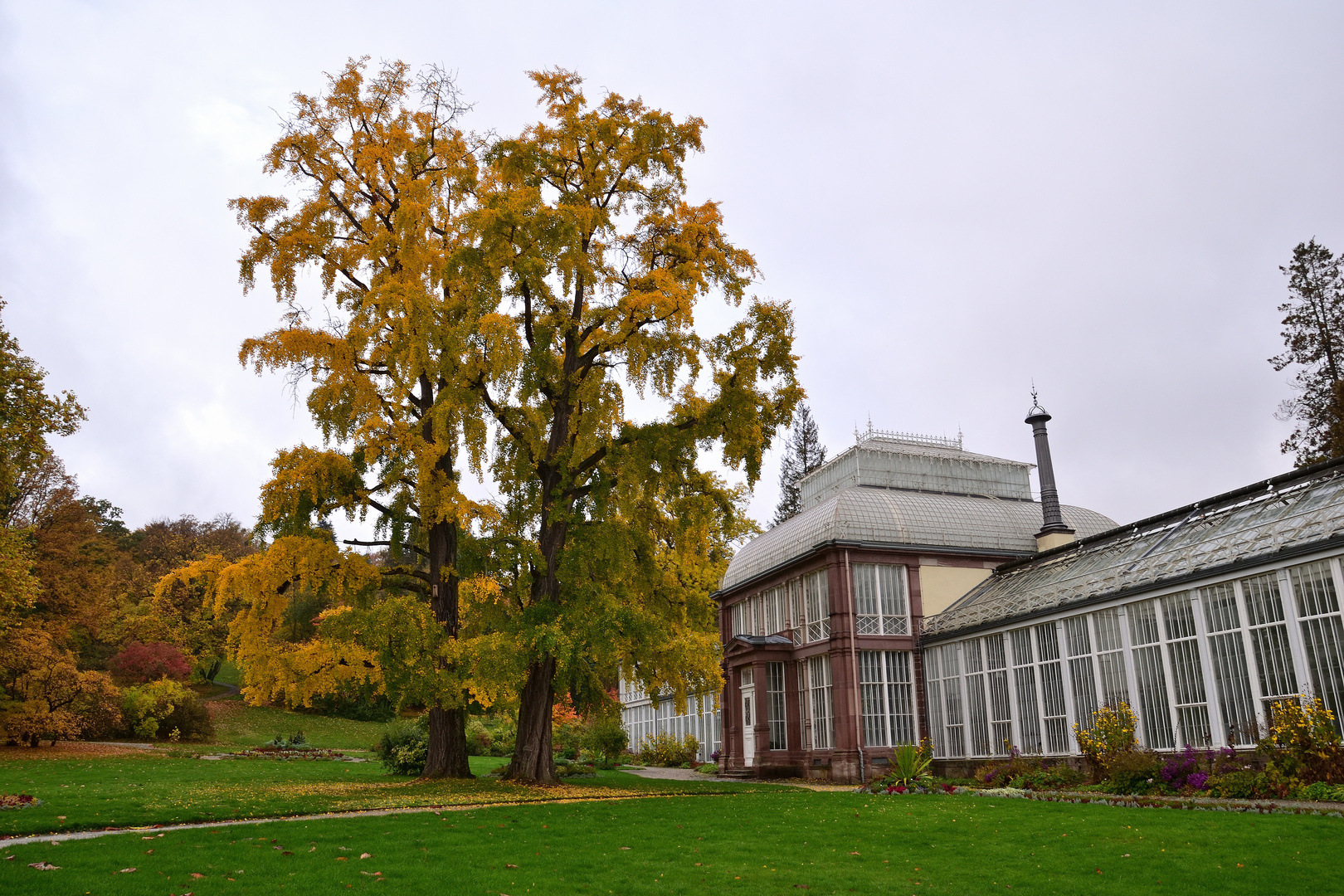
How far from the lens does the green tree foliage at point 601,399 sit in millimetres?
16203

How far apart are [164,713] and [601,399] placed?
84.9 ft

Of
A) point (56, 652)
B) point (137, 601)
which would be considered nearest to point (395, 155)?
point (56, 652)

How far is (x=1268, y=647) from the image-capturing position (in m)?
14.4

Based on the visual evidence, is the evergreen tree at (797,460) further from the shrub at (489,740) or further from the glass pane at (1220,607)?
the glass pane at (1220,607)

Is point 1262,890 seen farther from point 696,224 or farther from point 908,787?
point 696,224

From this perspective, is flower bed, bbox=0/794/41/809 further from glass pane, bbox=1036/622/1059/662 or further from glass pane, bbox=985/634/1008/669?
glass pane, bbox=985/634/1008/669

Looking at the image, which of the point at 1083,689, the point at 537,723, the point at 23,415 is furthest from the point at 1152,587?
the point at 23,415

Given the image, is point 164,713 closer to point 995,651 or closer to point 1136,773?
point 995,651

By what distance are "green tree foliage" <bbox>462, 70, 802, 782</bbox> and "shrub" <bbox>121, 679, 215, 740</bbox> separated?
21.1 metres

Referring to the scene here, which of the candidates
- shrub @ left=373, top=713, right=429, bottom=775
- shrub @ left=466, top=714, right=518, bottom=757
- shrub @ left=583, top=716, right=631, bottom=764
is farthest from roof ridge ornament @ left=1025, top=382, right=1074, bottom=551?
shrub @ left=466, top=714, right=518, bottom=757

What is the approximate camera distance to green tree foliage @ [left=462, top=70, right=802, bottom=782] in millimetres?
16203

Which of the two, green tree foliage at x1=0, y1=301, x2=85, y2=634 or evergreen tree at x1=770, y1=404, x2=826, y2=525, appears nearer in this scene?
green tree foliage at x1=0, y1=301, x2=85, y2=634

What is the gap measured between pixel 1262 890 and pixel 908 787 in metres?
10.9

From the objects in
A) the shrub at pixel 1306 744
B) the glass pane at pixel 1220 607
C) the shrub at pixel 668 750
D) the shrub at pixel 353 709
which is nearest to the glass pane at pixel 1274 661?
the glass pane at pixel 1220 607
